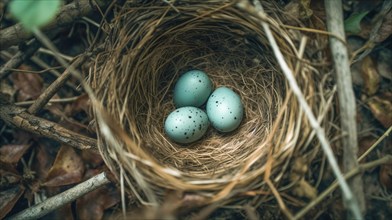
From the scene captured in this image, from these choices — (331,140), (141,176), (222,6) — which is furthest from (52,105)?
(331,140)

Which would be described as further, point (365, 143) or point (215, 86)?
point (215, 86)

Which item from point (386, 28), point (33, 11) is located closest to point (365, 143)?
point (386, 28)

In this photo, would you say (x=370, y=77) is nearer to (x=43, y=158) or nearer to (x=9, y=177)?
(x=43, y=158)

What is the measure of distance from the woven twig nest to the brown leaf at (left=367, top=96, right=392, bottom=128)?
1.74 ft

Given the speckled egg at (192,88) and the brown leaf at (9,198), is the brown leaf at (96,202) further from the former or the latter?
the speckled egg at (192,88)

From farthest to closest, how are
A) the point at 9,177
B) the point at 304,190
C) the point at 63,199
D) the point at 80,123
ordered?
1. the point at 80,123
2. the point at 9,177
3. the point at 63,199
4. the point at 304,190

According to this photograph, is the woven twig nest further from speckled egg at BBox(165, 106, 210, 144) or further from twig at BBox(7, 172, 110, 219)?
twig at BBox(7, 172, 110, 219)

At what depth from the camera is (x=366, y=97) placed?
196 centimetres

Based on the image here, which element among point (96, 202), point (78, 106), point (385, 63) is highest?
point (385, 63)

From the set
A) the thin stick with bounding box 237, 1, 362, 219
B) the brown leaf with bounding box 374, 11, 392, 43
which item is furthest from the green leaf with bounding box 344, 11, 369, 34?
the thin stick with bounding box 237, 1, 362, 219

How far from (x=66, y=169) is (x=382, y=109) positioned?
1.65 metres

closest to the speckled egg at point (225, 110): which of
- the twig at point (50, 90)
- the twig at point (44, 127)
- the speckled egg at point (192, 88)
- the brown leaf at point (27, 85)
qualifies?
the speckled egg at point (192, 88)

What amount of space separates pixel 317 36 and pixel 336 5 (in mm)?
184

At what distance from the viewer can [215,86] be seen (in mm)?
2133
